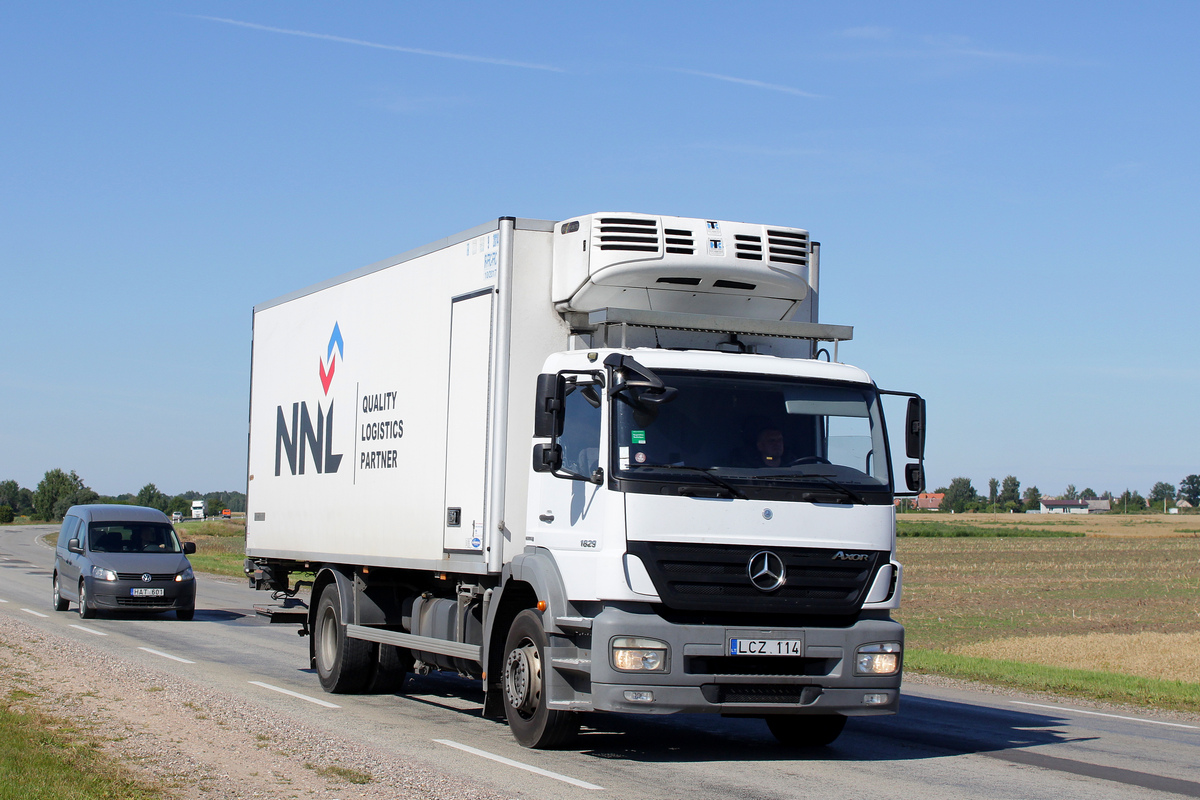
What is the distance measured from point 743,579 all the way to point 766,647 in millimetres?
490

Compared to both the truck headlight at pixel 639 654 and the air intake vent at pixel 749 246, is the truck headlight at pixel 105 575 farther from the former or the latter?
the truck headlight at pixel 639 654

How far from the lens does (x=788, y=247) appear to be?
10.2m

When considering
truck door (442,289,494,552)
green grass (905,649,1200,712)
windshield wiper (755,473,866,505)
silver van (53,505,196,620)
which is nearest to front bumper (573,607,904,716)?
windshield wiper (755,473,866,505)

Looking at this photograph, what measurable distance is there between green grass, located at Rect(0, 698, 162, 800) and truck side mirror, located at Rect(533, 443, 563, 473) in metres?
3.20

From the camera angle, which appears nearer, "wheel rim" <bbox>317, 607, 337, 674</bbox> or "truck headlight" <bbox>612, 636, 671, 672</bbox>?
"truck headlight" <bbox>612, 636, 671, 672</bbox>

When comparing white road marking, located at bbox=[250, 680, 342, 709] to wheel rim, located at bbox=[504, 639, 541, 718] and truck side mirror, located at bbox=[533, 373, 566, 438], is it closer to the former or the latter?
wheel rim, located at bbox=[504, 639, 541, 718]

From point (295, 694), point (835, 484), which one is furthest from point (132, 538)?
point (835, 484)

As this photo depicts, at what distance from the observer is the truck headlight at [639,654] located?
328 inches

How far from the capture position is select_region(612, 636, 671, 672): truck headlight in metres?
8.34

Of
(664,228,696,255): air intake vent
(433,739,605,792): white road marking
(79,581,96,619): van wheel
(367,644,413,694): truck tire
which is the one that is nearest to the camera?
(433,739,605,792): white road marking

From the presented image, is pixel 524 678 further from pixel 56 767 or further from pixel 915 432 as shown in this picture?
pixel 915 432

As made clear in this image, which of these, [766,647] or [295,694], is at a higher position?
[766,647]

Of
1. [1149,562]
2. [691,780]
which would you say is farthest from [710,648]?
[1149,562]

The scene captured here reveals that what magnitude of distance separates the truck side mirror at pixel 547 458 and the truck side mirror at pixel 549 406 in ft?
0.28
